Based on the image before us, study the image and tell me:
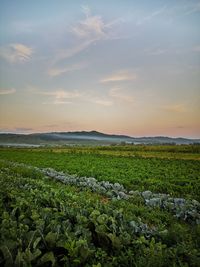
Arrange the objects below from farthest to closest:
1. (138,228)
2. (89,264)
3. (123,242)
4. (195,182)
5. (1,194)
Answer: (195,182) → (1,194) → (138,228) → (123,242) → (89,264)

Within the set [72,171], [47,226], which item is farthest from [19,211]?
[72,171]

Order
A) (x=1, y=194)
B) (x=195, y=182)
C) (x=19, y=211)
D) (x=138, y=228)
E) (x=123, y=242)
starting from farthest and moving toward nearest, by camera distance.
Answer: (x=195, y=182)
(x=1, y=194)
(x=19, y=211)
(x=138, y=228)
(x=123, y=242)

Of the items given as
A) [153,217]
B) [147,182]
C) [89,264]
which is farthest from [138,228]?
[147,182]

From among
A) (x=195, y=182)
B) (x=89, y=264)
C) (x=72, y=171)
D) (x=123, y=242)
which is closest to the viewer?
(x=89, y=264)

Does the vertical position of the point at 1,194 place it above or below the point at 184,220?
above

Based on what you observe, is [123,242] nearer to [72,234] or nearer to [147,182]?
[72,234]

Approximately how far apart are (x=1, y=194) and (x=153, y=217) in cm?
366

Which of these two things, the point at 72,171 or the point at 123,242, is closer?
the point at 123,242

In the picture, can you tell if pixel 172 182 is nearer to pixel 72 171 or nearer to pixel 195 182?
pixel 195 182

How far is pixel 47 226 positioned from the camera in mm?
4848

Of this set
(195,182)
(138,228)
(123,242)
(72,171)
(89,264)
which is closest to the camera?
(89,264)

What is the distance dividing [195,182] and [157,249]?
955 centimetres

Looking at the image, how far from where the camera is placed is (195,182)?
526 inches

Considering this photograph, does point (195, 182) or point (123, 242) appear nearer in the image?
point (123, 242)
